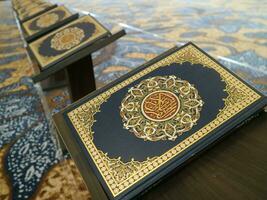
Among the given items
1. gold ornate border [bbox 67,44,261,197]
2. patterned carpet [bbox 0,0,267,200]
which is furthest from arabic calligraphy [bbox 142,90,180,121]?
patterned carpet [bbox 0,0,267,200]

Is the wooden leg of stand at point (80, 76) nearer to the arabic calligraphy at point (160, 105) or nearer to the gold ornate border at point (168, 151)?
the gold ornate border at point (168, 151)

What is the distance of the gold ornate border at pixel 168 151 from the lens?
80 centimetres

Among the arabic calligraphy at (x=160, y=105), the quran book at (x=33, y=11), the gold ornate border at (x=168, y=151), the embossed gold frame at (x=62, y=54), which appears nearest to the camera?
the gold ornate border at (x=168, y=151)

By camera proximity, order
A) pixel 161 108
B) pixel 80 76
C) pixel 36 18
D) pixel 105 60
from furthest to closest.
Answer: pixel 105 60
pixel 36 18
pixel 80 76
pixel 161 108

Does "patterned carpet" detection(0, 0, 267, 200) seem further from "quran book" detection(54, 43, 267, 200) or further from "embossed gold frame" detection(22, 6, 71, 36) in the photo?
"quran book" detection(54, 43, 267, 200)

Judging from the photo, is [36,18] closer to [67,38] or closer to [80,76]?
[67,38]

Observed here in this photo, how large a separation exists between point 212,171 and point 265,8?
3217 millimetres

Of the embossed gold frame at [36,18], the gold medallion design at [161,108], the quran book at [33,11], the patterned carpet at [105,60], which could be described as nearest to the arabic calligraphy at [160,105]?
the gold medallion design at [161,108]

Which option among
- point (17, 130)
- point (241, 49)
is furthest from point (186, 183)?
point (241, 49)

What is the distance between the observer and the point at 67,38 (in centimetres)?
177

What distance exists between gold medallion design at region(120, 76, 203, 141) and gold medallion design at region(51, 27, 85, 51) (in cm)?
79

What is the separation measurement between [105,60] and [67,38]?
1.04m

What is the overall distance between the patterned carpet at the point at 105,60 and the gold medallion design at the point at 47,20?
489 millimetres

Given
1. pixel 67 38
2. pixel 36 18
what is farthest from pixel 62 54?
pixel 36 18
